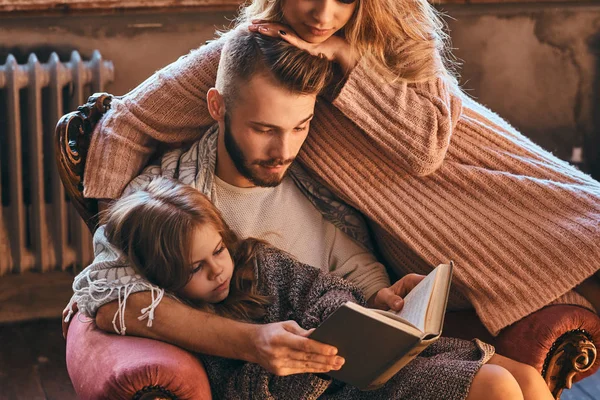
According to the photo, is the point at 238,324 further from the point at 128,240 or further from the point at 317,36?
the point at 317,36

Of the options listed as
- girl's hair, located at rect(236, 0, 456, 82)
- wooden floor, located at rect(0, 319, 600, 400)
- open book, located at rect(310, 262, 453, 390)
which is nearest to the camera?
open book, located at rect(310, 262, 453, 390)

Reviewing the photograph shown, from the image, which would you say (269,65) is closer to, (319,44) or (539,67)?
(319,44)

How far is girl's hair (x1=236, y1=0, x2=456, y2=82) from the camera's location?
6.06 feet

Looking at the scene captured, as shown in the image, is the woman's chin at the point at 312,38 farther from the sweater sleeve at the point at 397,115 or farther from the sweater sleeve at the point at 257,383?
the sweater sleeve at the point at 257,383

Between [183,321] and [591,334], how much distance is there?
0.89 metres

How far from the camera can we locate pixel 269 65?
174cm

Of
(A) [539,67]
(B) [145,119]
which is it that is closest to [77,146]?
(B) [145,119]

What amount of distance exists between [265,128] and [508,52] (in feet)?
6.26

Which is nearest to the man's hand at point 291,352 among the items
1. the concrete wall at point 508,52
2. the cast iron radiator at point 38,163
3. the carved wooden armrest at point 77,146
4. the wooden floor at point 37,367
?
the carved wooden armrest at point 77,146

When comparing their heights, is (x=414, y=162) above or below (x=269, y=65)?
below

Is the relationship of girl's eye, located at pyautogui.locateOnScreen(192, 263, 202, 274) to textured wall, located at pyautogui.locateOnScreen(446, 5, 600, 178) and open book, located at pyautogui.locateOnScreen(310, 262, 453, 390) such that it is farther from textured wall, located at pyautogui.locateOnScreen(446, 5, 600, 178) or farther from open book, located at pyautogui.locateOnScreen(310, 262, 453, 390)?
textured wall, located at pyautogui.locateOnScreen(446, 5, 600, 178)

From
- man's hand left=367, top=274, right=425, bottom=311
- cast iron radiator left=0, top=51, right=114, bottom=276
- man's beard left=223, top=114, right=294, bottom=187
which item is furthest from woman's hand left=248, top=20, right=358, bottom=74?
cast iron radiator left=0, top=51, right=114, bottom=276

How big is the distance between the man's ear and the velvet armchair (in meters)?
0.33

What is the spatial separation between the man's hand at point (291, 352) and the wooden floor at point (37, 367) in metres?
1.32
